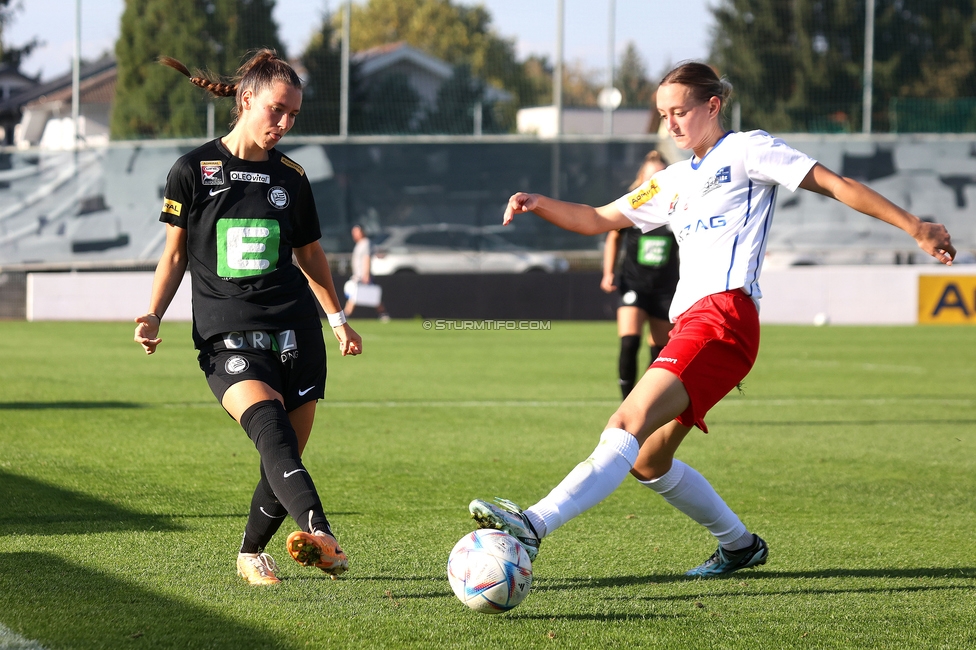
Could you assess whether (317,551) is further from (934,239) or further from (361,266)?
(361,266)

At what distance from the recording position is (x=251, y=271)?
3.95m

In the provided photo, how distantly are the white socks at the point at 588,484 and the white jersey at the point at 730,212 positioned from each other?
74 cm

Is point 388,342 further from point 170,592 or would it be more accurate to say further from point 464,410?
point 170,592

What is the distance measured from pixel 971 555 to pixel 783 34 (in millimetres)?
26255

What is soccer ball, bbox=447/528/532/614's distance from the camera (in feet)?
11.1

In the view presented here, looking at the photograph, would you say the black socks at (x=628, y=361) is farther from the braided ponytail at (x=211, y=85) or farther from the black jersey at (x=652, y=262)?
the braided ponytail at (x=211, y=85)

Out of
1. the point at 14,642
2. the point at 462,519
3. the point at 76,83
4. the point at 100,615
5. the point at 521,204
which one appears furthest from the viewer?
the point at 76,83

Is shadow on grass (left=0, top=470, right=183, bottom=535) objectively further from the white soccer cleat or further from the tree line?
the tree line

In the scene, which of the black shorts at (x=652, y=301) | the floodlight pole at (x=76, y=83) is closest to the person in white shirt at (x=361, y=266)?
the floodlight pole at (x=76, y=83)

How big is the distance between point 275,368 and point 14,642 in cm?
121

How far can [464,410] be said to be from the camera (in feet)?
32.2

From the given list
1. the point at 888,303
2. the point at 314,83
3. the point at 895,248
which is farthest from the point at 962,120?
the point at 314,83

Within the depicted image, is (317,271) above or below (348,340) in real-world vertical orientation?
above

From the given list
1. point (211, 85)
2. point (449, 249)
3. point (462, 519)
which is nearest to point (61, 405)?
point (462, 519)
